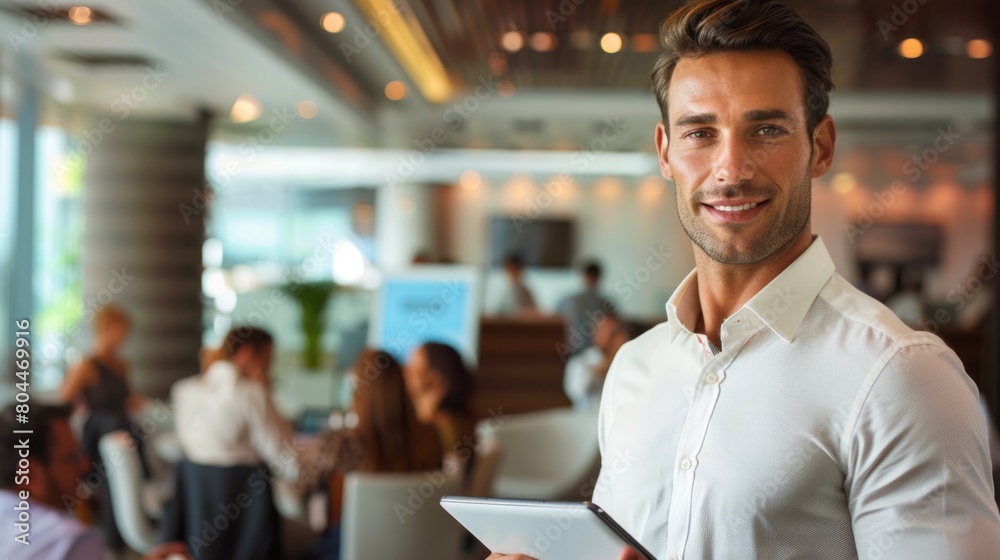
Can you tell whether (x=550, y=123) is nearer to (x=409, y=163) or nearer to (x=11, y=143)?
(x=409, y=163)

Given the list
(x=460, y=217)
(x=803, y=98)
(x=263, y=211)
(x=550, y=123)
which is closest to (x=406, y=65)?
(x=550, y=123)

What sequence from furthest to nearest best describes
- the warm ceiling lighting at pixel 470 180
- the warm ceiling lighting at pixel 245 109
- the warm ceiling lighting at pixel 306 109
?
the warm ceiling lighting at pixel 470 180
the warm ceiling lighting at pixel 306 109
the warm ceiling lighting at pixel 245 109

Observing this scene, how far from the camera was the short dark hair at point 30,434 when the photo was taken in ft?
8.20

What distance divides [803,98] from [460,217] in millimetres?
11092

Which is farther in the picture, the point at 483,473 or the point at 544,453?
the point at 544,453

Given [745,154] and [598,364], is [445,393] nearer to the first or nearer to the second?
[598,364]

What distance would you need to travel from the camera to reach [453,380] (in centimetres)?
439

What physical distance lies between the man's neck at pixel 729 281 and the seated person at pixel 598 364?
12.9 feet

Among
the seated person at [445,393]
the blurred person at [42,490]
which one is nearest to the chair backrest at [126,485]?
the blurred person at [42,490]

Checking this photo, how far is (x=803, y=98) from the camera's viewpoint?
1170mm

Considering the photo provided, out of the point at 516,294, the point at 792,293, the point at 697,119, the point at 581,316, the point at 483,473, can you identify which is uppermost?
the point at 697,119

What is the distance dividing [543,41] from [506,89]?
2.12m

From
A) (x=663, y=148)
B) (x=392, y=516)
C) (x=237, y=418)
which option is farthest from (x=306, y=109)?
(x=663, y=148)

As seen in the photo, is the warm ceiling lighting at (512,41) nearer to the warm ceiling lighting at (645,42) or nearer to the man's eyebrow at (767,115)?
the warm ceiling lighting at (645,42)
